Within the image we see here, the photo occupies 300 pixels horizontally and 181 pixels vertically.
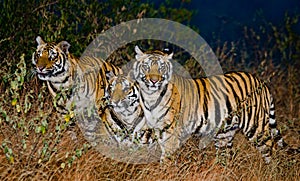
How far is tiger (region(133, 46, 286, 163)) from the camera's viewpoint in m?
4.76

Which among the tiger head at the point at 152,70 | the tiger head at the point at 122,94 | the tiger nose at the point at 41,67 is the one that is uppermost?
the tiger head at the point at 152,70

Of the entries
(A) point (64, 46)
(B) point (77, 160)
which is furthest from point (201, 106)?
(B) point (77, 160)

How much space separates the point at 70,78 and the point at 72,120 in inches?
47.0

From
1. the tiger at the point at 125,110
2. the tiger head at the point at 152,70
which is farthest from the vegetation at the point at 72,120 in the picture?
the tiger head at the point at 152,70

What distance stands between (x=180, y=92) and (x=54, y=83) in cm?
104

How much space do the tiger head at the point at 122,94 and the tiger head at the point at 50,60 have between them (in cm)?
48

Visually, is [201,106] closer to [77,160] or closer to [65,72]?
[65,72]

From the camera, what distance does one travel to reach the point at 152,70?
4.83m

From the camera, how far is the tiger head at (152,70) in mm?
4762

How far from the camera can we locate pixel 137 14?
6.78 meters

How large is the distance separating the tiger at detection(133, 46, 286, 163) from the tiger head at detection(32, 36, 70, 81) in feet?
2.00

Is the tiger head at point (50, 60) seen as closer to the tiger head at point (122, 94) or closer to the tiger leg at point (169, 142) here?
the tiger head at point (122, 94)

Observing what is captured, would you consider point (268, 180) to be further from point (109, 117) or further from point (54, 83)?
point (54, 83)

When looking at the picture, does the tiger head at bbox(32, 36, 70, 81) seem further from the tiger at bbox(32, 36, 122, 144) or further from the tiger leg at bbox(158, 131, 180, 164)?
the tiger leg at bbox(158, 131, 180, 164)
